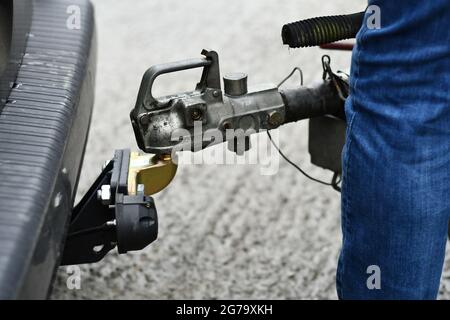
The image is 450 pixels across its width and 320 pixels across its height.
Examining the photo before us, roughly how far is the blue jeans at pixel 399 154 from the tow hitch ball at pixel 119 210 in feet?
1.47

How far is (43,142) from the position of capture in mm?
1690

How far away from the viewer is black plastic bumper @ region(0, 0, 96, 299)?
1.41m

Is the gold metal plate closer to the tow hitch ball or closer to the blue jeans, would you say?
the tow hitch ball

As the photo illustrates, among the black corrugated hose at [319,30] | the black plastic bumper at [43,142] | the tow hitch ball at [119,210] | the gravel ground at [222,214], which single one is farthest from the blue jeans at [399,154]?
the gravel ground at [222,214]

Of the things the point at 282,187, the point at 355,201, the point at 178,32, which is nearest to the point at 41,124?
the point at 355,201

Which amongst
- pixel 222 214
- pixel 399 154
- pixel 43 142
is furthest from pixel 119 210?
pixel 222 214

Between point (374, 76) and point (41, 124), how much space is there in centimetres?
70

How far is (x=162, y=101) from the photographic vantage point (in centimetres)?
196

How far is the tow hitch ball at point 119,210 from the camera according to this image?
69.1 inches

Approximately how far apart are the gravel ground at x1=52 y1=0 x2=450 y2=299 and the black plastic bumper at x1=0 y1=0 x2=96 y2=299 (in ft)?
2.84

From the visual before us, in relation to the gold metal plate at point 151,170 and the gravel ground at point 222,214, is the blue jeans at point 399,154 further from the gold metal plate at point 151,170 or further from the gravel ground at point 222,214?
the gravel ground at point 222,214

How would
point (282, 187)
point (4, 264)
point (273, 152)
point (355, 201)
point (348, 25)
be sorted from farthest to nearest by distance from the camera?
point (273, 152), point (282, 187), point (348, 25), point (355, 201), point (4, 264)

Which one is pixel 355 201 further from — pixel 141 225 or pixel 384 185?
pixel 141 225
